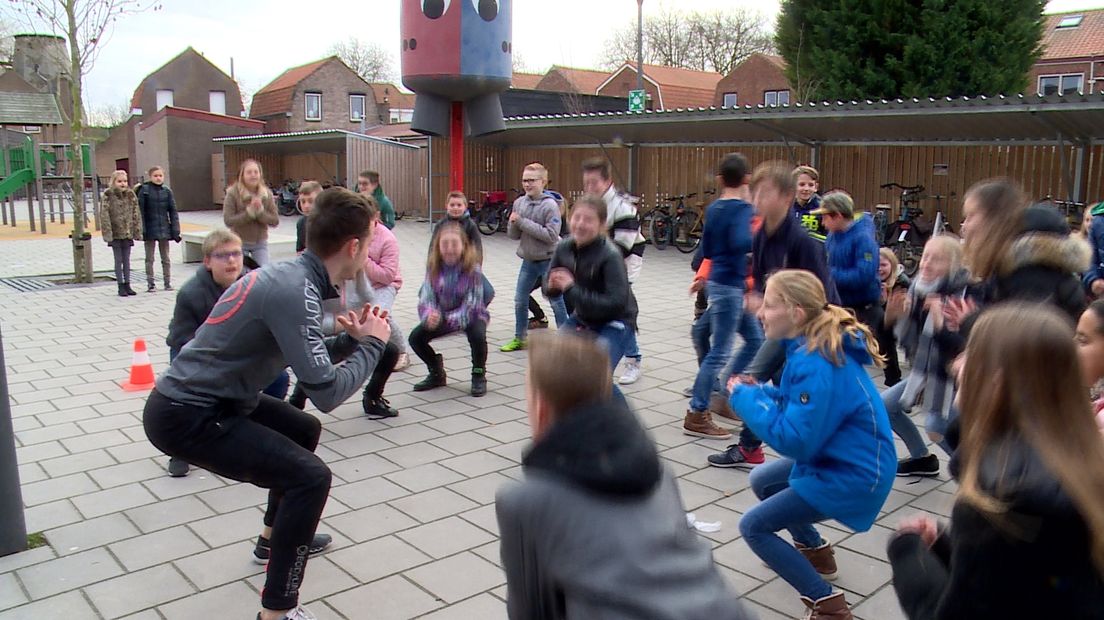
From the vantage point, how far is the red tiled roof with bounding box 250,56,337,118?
4672 centimetres

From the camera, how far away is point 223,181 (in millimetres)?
32188

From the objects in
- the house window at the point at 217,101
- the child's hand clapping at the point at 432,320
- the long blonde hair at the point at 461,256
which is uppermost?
the house window at the point at 217,101

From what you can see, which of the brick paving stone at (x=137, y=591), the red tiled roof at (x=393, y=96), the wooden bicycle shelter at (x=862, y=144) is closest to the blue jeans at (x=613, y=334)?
the brick paving stone at (x=137, y=591)

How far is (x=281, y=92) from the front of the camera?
47219 millimetres

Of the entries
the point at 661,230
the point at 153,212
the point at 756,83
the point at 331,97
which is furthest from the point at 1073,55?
the point at 153,212

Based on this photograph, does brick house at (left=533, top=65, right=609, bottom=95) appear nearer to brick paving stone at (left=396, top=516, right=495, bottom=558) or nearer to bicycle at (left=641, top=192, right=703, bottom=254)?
bicycle at (left=641, top=192, right=703, bottom=254)

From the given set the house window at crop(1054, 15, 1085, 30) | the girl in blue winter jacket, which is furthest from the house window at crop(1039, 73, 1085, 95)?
the girl in blue winter jacket

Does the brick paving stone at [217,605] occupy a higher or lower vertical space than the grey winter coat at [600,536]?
lower

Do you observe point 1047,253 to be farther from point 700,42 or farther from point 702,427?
point 700,42

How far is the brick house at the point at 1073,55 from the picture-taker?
40.2 meters

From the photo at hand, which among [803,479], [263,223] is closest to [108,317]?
[263,223]

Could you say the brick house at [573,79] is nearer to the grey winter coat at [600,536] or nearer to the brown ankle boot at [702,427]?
the brown ankle boot at [702,427]

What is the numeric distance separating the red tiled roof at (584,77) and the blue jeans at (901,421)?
48.2m

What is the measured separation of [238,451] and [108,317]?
26.8ft
